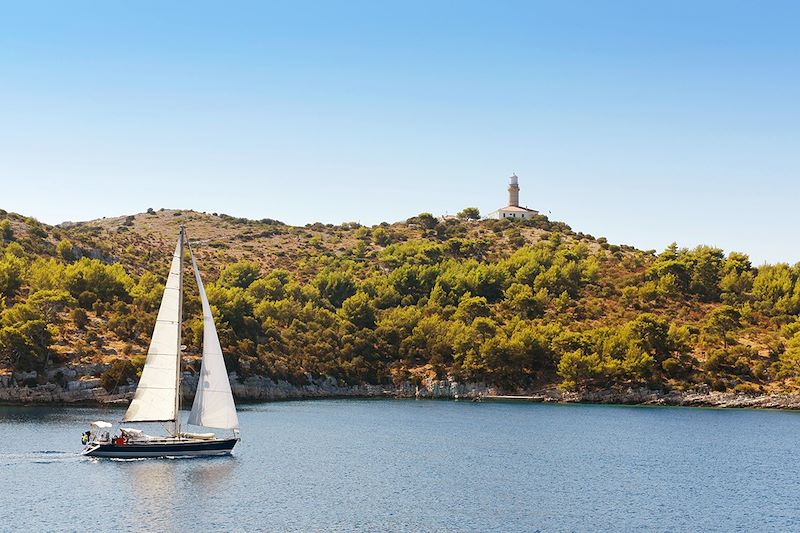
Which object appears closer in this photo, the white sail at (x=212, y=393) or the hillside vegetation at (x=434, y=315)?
the white sail at (x=212, y=393)

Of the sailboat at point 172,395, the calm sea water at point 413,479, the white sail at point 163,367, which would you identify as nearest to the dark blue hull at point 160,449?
the sailboat at point 172,395

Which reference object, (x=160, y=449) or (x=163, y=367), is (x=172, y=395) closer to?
(x=163, y=367)

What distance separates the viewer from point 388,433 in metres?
79.1

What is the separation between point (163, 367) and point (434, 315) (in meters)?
84.0

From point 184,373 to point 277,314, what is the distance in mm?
34523

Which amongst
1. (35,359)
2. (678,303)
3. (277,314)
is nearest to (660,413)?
(678,303)

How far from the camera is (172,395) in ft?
198

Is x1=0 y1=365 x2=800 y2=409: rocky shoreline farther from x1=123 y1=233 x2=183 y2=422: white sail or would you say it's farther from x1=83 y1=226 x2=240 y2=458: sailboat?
x1=123 y1=233 x2=183 y2=422: white sail

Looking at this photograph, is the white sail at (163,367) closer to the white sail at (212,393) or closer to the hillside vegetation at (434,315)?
Result: the white sail at (212,393)

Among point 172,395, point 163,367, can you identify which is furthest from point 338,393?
point 163,367

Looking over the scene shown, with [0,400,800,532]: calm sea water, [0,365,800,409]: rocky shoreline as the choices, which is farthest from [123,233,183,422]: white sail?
[0,365,800,409]: rocky shoreline

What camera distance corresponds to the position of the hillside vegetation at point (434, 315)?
11425cm

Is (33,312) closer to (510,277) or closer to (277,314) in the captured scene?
(277,314)

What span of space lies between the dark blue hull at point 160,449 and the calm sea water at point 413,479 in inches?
32.2
